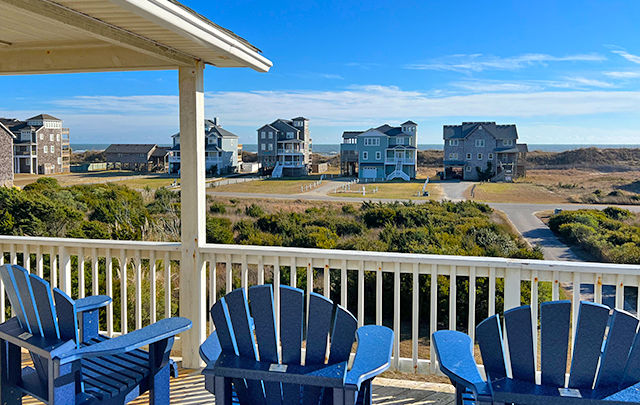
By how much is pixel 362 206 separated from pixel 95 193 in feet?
28.8

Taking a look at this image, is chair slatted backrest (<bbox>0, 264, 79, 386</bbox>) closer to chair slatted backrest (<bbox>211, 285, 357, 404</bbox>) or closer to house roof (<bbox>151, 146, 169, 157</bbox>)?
chair slatted backrest (<bbox>211, 285, 357, 404</bbox>)

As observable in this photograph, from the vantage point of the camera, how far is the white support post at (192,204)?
2.96 metres

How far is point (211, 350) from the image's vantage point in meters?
1.71

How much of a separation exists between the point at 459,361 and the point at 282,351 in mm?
582

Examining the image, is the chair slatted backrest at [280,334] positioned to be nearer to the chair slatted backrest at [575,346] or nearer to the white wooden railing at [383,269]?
the chair slatted backrest at [575,346]

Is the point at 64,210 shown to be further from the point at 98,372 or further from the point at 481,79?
the point at 481,79

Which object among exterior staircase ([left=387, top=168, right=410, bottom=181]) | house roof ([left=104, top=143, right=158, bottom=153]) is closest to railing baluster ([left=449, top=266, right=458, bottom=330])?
house roof ([left=104, top=143, right=158, bottom=153])

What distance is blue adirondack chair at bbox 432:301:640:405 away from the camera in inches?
58.6

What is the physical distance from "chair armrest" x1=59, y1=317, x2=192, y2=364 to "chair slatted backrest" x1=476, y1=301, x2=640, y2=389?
112 cm

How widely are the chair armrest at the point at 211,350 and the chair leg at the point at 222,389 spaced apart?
67mm

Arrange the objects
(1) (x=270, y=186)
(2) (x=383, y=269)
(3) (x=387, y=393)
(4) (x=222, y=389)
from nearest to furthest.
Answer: (4) (x=222, y=389) → (3) (x=387, y=393) → (2) (x=383, y=269) → (1) (x=270, y=186)

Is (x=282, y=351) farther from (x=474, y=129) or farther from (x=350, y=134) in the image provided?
(x=474, y=129)

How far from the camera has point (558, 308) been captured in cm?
154

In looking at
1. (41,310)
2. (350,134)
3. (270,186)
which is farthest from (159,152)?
(41,310)
